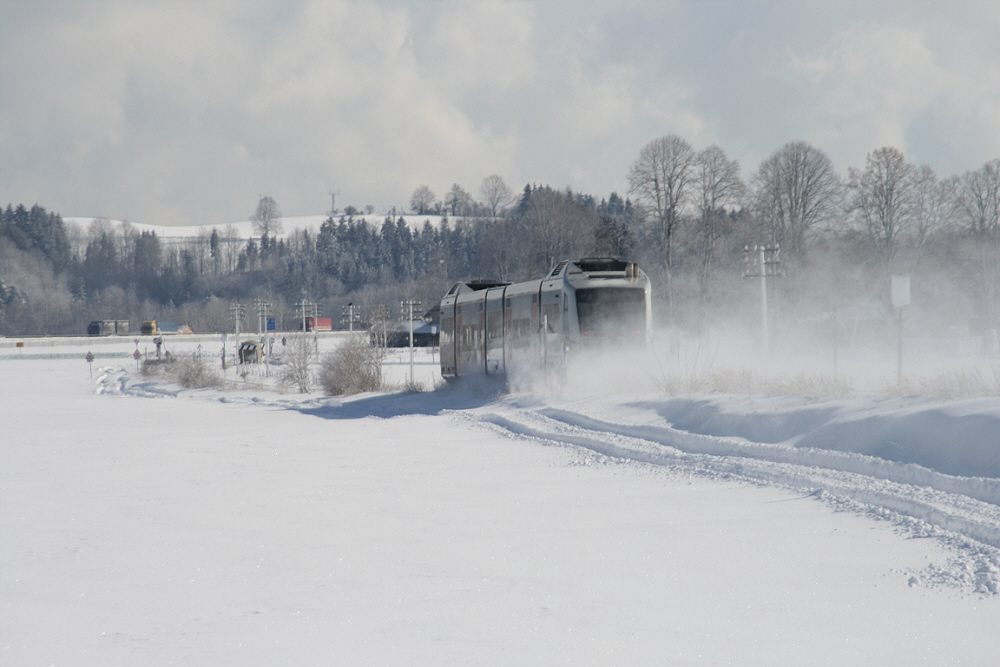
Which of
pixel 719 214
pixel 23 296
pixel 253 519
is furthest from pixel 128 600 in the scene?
pixel 23 296

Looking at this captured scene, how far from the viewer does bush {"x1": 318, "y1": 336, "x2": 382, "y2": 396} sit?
3594 cm

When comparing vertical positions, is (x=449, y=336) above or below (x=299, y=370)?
above

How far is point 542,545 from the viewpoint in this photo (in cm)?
862

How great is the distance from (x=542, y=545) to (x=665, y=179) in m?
55.6

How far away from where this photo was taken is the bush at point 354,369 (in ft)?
118

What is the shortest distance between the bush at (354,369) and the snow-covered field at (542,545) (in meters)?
18.0

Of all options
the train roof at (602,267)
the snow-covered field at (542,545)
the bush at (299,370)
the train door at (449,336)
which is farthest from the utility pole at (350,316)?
the snow-covered field at (542,545)

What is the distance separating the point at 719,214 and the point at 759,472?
54.0 metres

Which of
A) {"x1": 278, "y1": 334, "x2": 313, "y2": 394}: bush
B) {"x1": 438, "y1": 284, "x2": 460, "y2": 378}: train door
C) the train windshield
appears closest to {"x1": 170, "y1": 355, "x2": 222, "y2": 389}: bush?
{"x1": 278, "y1": 334, "x2": 313, "y2": 394}: bush

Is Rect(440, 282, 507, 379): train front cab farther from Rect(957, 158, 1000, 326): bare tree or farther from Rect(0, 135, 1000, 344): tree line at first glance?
Rect(957, 158, 1000, 326): bare tree

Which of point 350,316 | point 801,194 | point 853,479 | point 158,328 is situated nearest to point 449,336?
point 853,479

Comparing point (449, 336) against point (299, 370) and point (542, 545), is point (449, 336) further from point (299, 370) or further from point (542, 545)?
point (542, 545)

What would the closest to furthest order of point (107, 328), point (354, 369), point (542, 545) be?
point (542, 545)
point (354, 369)
point (107, 328)

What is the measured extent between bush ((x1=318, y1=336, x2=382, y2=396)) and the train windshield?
1248 cm
